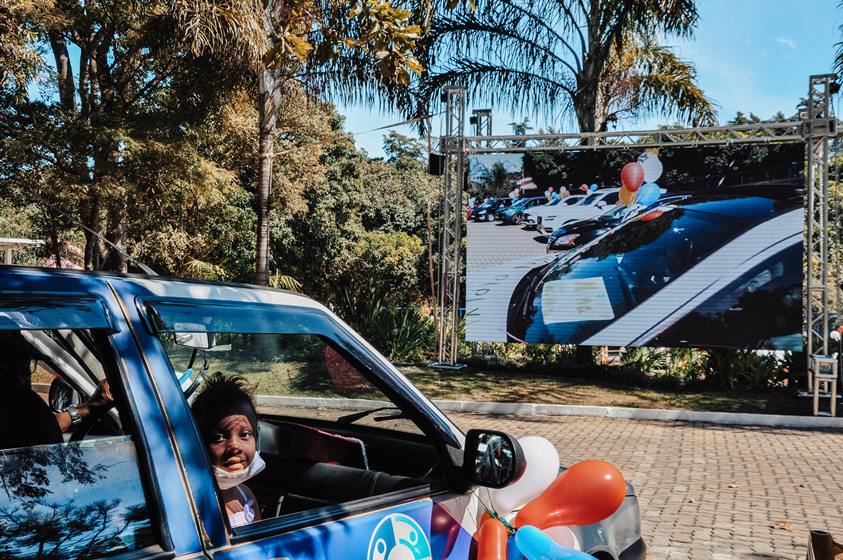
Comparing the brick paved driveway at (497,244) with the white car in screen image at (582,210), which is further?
the brick paved driveway at (497,244)

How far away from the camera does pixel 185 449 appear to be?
1.57 meters

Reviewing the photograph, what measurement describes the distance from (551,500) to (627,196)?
1284 cm

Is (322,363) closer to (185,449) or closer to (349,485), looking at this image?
(349,485)

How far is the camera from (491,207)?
A: 15406mm

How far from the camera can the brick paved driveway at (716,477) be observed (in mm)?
5684

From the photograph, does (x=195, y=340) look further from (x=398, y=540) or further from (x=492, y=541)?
(x=492, y=541)

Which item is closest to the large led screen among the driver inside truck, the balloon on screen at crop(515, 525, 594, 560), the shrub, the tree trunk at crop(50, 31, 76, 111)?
the shrub

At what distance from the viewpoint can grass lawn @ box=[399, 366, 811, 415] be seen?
13.0 m

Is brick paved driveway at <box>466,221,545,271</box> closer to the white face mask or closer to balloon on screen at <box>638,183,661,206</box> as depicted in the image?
balloon on screen at <box>638,183,661,206</box>

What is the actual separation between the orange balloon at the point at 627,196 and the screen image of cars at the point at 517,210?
1518 millimetres

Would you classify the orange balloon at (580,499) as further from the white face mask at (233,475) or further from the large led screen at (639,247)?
the large led screen at (639,247)

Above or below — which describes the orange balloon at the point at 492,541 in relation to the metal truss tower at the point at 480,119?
below

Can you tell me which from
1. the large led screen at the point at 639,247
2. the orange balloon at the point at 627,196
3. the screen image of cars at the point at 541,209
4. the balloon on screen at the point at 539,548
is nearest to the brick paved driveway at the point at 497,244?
the large led screen at the point at 639,247

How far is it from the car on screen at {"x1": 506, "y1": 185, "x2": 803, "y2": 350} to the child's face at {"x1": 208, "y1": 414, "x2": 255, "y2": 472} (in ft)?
42.8
